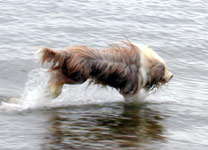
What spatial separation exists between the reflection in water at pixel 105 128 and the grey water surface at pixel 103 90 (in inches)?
0.5

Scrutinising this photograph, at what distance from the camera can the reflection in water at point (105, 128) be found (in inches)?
206

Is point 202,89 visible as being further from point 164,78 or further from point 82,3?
point 82,3

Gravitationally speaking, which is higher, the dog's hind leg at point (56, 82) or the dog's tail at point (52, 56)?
the dog's tail at point (52, 56)

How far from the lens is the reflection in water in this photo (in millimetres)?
5241

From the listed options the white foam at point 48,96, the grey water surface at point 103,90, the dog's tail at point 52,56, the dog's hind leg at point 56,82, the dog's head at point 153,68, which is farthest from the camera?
the dog's head at point 153,68

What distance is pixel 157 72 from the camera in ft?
22.2

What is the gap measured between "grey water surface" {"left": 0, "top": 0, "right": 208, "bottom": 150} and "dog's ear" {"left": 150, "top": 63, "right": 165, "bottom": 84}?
0.49 m

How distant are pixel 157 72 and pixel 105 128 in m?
1.46

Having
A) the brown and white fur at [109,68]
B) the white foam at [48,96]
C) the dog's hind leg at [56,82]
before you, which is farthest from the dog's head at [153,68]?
the dog's hind leg at [56,82]

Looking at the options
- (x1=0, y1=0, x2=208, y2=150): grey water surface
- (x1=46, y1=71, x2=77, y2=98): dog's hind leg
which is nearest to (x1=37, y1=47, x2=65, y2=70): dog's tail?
(x1=46, y1=71, x2=77, y2=98): dog's hind leg

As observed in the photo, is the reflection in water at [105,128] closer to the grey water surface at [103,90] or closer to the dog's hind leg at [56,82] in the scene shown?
the grey water surface at [103,90]

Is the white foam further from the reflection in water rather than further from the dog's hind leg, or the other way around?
the reflection in water

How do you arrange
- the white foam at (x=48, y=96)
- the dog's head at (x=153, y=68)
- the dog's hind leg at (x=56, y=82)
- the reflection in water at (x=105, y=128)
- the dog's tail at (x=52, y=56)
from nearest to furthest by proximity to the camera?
the reflection in water at (x=105, y=128) → the dog's tail at (x=52, y=56) → the dog's hind leg at (x=56, y=82) → the white foam at (x=48, y=96) → the dog's head at (x=153, y=68)

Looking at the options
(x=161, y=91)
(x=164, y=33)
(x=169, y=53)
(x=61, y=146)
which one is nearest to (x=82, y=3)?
(x=164, y=33)
